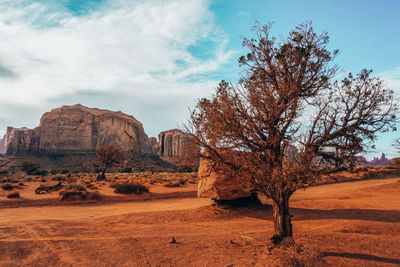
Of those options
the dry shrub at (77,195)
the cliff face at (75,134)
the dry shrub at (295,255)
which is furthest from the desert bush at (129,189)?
the cliff face at (75,134)

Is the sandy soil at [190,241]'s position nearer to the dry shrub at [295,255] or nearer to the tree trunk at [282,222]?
the dry shrub at [295,255]

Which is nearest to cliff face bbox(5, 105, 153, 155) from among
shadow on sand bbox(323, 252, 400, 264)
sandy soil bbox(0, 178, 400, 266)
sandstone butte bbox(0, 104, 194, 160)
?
sandstone butte bbox(0, 104, 194, 160)

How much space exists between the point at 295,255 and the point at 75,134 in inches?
3749

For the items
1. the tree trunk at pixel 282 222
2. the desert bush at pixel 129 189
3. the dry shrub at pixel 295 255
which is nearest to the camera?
the dry shrub at pixel 295 255

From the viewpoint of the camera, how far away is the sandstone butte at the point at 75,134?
7919 cm

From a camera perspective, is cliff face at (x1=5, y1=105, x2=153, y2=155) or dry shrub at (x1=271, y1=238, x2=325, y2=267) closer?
dry shrub at (x1=271, y1=238, x2=325, y2=267)

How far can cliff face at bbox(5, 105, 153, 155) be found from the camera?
260 feet

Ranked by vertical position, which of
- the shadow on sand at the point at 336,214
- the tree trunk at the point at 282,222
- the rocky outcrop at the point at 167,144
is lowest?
the shadow on sand at the point at 336,214

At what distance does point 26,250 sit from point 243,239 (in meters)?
6.82

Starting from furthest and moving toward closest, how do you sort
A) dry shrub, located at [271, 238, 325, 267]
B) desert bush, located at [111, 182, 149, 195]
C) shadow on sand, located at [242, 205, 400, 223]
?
desert bush, located at [111, 182, 149, 195], shadow on sand, located at [242, 205, 400, 223], dry shrub, located at [271, 238, 325, 267]

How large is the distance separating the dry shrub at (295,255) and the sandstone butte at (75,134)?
7777 centimetres

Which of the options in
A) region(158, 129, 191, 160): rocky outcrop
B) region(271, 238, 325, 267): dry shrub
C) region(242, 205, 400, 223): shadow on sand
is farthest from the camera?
region(158, 129, 191, 160): rocky outcrop

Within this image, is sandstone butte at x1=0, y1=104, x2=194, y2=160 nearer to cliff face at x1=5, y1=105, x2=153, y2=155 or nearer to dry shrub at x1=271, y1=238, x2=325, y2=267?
cliff face at x1=5, y1=105, x2=153, y2=155

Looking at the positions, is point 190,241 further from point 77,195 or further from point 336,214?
point 77,195
